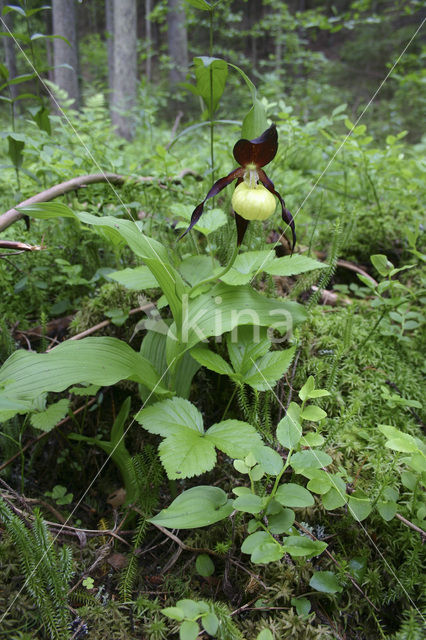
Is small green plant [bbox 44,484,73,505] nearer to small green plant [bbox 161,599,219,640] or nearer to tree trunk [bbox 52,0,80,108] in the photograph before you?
small green plant [bbox 161,599,219,640]

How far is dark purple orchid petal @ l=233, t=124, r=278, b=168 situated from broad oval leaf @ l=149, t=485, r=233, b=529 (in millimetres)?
769

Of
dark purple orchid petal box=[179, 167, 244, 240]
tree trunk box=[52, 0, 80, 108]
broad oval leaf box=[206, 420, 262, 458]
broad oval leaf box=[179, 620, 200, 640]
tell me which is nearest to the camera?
broad oval leaf box=[179, 620, 200, 640]

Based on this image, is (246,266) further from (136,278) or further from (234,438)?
(234,438)

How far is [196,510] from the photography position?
30.1 inches

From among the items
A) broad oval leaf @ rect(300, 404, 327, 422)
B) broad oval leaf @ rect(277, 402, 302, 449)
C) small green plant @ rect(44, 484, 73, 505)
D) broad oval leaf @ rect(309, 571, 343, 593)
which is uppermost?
broad oval leaf @ rect(300, 404, 327, 422)

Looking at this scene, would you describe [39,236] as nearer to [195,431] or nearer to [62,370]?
[62,370]

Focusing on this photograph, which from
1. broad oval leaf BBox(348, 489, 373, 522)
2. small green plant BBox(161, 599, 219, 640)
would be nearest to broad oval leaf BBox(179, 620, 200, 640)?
small green plant BBox(161, 599, 219, 640)

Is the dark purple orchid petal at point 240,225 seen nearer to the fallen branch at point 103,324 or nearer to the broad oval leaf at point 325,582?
the fallen branch at point 103,324

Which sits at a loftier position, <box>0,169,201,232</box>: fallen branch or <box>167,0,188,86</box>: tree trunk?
<box>167,0,188,86</box>: tree trunk

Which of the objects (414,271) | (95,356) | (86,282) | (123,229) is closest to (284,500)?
(95,356)

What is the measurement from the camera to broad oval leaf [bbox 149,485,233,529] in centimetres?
73

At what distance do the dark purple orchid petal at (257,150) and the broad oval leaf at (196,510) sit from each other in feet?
2.52

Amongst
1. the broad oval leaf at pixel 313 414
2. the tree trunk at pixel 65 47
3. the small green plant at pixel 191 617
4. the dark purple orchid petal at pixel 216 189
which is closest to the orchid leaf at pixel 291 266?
the dark purple orchid petal at pixel 216 189

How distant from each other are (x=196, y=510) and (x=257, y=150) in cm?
82
